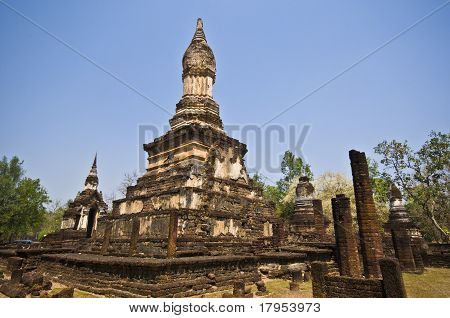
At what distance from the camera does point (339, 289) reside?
6055 mm

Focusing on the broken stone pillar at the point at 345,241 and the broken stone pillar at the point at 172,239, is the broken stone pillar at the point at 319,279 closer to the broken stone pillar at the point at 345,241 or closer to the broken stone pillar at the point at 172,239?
the broken stone pillar at the point at 345,241

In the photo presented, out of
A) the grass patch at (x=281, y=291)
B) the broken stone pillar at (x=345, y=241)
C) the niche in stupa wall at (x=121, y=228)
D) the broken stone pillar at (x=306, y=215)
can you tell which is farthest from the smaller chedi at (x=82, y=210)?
the broken stone pillar at (x=345, y=241)

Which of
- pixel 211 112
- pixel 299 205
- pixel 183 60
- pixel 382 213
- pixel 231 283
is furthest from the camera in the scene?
pixel 382 213

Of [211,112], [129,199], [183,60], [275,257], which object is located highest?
[183,60]

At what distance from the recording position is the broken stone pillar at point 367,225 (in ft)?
26.2

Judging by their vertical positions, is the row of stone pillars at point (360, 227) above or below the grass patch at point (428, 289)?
above

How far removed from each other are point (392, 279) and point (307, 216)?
14.2 meters

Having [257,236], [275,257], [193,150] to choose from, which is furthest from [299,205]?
[275,257]

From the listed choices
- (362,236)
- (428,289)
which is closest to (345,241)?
(362,236)

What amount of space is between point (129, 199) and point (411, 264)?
12.6m

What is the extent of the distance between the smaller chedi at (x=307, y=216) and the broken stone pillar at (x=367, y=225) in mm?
7773

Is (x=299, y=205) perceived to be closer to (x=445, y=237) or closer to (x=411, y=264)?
(x=411, y=264)

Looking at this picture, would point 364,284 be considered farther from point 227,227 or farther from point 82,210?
point 82,210

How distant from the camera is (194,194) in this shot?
12.0 m
